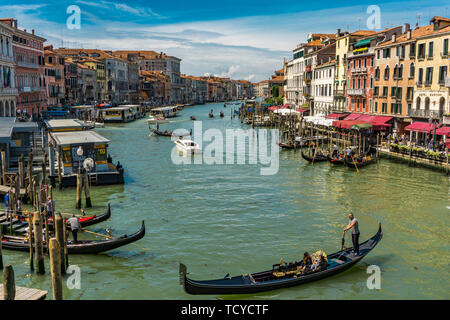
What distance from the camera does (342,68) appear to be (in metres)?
41.3

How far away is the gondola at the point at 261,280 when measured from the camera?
917 centimetres

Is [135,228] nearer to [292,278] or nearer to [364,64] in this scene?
[292,278]

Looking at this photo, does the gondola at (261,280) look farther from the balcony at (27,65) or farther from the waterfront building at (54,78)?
the waterfront building at (54,78)

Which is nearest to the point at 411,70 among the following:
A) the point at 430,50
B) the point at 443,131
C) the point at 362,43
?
the point at 430,50

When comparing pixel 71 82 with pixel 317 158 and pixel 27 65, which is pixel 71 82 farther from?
pixel 317 158

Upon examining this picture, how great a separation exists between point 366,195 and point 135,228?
409 inches

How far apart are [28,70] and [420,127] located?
1495 inches

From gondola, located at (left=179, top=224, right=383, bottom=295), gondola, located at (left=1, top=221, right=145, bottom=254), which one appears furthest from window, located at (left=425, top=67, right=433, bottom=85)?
gondola, located at (left=1, top=221, right=145, bottom=254)

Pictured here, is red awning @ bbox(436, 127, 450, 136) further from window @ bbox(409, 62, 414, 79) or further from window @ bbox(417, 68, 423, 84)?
window @ bbox(409, 62, 414, 79)

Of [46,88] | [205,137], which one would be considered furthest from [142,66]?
[205,137]

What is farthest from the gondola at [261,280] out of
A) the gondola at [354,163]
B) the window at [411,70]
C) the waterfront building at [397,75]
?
the window at [411,70]

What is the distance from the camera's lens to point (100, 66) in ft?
252

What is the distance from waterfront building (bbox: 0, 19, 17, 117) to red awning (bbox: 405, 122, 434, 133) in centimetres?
Answer: 3018

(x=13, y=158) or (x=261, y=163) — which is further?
(x=261, y=163)
